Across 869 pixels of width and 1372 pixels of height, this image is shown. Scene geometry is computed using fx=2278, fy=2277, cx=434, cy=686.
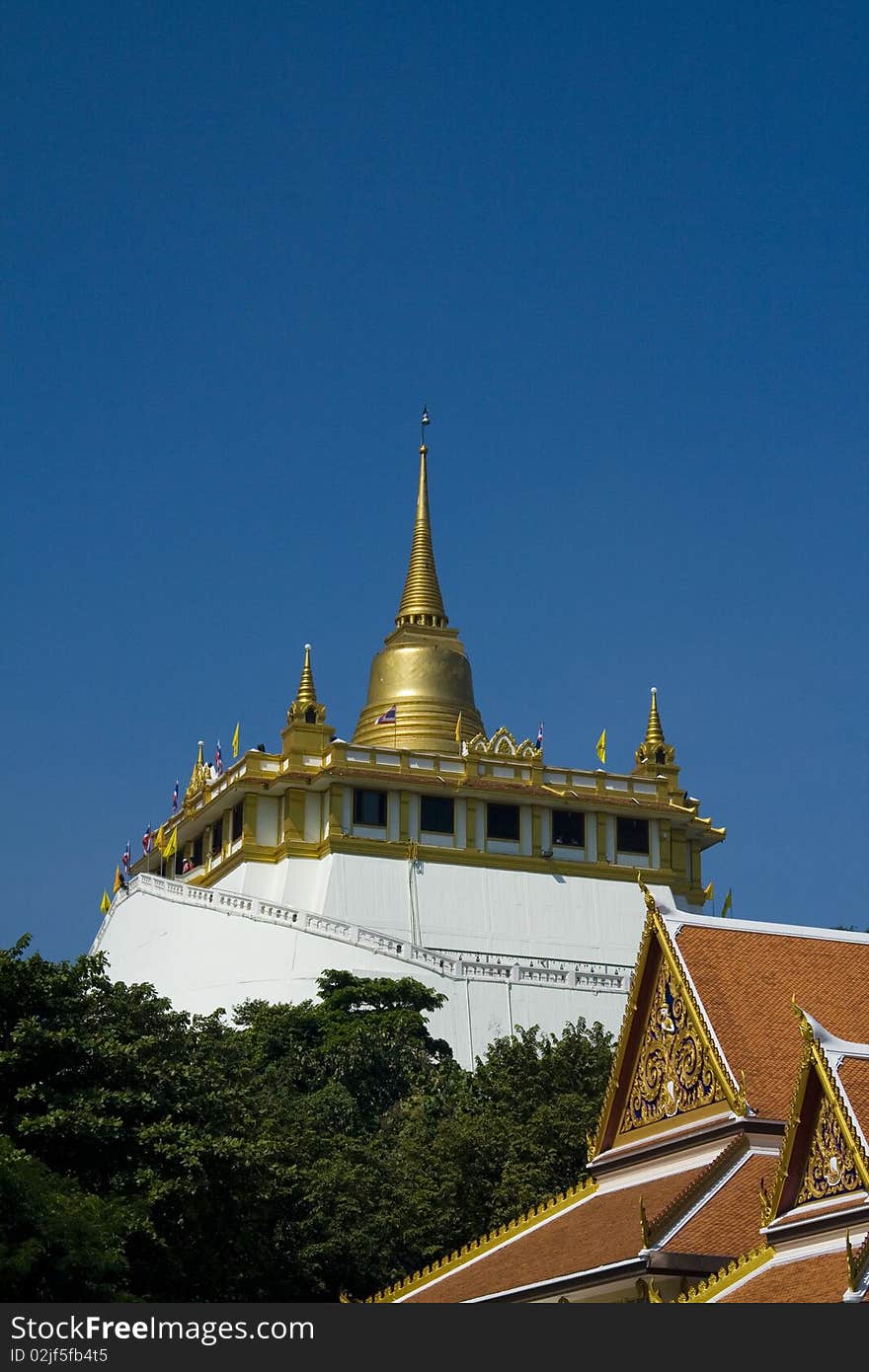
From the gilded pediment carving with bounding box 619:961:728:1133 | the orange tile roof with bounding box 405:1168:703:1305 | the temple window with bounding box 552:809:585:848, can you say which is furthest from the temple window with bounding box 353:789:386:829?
the gilded pediment carving with bounding box 619:961:728:1133

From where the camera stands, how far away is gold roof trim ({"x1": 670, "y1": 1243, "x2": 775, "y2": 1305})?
2047 cm

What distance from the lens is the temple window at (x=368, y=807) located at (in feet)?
220

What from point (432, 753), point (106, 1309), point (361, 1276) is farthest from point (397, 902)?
point (106, 1309)

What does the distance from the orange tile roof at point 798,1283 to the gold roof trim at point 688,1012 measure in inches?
134

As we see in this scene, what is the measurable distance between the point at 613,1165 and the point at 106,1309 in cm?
825

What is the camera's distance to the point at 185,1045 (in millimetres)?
32469

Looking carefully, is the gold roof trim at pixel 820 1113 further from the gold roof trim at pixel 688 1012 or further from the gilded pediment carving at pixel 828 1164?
the gold roof trim at pixel 688 1012

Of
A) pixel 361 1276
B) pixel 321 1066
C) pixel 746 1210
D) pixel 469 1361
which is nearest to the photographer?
pixel 469 1361

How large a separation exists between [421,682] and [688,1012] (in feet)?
166

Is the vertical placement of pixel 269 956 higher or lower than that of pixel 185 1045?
higher

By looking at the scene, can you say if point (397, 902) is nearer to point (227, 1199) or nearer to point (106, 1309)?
point (227, 1199)

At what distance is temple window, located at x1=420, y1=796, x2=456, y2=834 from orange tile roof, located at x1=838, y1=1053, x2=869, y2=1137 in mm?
47684

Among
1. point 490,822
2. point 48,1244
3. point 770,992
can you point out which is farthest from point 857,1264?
point 490,822

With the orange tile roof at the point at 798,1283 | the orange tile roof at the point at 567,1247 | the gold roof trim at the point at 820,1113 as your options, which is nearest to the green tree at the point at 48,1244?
the orange tile roof at the point at 567,1247
